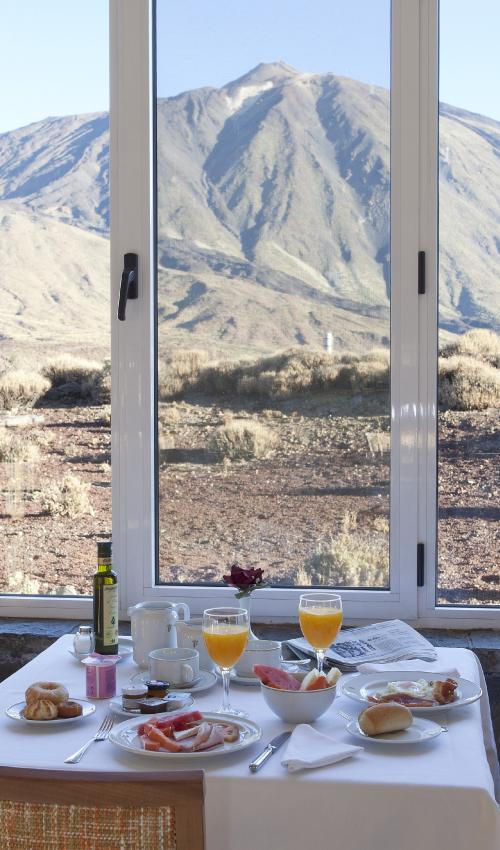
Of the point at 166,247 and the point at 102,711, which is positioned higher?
the point at 166,247

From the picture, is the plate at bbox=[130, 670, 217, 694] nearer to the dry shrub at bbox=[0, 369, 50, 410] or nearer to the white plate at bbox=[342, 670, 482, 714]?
the white plate at bbox=[342, 670, 482, 714]

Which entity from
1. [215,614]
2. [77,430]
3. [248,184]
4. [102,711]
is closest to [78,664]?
[102,711]

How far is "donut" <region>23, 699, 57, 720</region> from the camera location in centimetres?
137

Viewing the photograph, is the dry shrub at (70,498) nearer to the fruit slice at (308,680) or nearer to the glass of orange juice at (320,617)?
the glass of orange juice at (320,617)

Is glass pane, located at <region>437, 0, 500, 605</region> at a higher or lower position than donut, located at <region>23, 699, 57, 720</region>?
higher

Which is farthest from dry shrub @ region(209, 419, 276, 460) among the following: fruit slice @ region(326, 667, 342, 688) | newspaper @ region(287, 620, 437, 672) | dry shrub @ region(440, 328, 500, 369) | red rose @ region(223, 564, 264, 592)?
fruit slice @ region(326, 667, 342, 688)

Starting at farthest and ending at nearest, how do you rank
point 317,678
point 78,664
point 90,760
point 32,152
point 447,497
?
point 32,152, point 447,497, point 78,664, point 317,678, point 90,760

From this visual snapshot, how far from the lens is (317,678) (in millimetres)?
1382

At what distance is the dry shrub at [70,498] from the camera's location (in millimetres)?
2439

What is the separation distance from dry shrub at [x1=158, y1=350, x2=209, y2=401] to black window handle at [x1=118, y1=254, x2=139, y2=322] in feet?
0.54

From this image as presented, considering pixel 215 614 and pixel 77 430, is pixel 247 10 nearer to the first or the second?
pixel 77 430

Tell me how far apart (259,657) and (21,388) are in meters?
1.20

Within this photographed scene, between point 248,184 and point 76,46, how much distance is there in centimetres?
55

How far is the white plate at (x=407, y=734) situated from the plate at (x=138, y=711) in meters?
0.25
